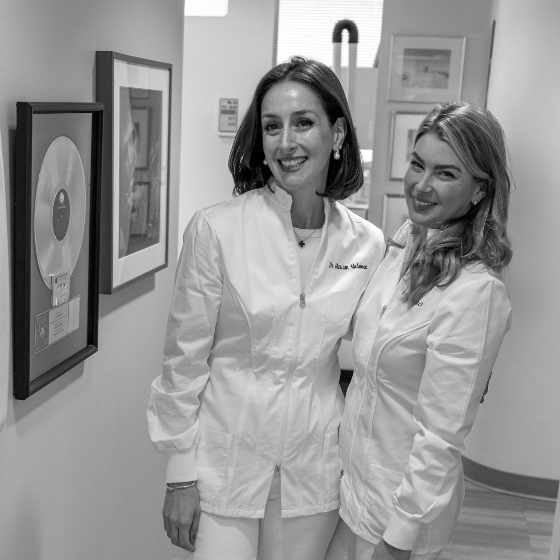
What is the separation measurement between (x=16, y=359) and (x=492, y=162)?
1.03 metres

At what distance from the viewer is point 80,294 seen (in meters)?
1.81

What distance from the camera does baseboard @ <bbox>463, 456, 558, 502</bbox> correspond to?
3.80 m

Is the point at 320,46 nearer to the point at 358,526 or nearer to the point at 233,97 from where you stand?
the point at 233,97

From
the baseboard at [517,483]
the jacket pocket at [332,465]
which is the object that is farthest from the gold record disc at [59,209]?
the baseboard at [517,483]

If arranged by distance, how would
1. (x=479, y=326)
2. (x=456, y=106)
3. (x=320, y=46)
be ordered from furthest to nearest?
(x=320, y=46), (x=456, y=106), (x=479, y=326)

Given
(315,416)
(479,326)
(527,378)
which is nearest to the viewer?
(479,326)

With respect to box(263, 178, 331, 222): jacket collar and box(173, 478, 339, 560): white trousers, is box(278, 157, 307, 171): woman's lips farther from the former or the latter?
box(173, 478, 339, 560): white trousers

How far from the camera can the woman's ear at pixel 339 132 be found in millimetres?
1733

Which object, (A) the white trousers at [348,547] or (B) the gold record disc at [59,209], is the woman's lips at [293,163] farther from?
(A) the white trousers at [348,547]

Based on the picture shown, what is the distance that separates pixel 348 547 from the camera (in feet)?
5.75

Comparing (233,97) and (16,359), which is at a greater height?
(233,97)

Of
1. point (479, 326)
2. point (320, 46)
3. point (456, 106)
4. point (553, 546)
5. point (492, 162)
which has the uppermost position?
point (320, 46)

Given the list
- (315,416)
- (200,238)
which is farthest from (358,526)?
(200,238)

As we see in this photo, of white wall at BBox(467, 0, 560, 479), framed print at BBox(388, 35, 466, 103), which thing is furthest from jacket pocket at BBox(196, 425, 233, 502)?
framed print at BBox(388, 35, 466, 103)
